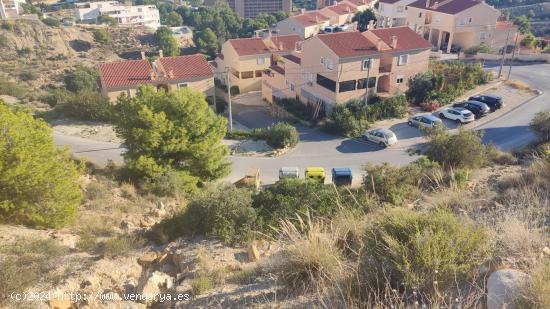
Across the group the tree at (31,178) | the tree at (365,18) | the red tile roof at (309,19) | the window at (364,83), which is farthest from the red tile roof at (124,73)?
the tree at (365,18)

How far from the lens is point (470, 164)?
20.0 m

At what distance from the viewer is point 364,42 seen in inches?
1407

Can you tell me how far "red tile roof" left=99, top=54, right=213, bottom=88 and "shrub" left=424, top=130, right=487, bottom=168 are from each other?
83.3 ft

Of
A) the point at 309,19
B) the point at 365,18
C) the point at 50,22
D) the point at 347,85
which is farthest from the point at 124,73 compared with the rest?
the point at 50,22

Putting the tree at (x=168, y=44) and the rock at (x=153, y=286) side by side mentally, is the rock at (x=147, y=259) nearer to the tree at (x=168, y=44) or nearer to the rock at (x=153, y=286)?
the rock at (x=153, y=286)

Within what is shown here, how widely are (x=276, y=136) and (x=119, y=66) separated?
18.2 meters

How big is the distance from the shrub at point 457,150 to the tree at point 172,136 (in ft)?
37.1

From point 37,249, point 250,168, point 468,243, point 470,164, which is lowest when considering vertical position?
point 250,168

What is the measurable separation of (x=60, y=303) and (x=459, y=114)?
1276 inches

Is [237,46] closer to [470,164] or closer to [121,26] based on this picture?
[470,164]

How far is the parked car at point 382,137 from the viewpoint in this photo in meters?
29.8

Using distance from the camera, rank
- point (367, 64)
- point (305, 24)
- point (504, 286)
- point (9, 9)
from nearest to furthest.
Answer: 1. point (504, 286)
2. point (367, 64)
3. point (305, 24)
4. point (9, 9)

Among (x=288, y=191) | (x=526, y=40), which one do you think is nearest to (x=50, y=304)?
(x=288, y=191)

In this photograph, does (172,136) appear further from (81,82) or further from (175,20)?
(175,20)
